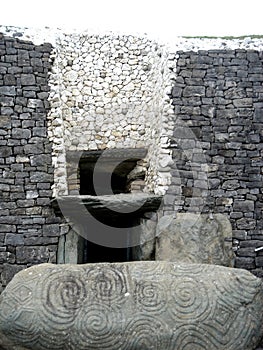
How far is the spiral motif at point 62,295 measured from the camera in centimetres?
462

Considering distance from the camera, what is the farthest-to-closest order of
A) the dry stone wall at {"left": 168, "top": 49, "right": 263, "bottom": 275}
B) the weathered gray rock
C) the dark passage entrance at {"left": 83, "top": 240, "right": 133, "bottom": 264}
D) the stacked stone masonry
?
the dark passage entrance at {"left": 83, "top": 240, "right": 133, "bottom": 264}
the dry stone wall at {"left": 168, "top": 49, "right": 263, "bottom": 275}
the stacked stone masonry
the weathered gray rock

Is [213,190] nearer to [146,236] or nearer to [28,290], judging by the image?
[146,236]

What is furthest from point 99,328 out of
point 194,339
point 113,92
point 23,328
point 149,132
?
point 113,92

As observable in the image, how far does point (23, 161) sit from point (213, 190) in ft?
9.36

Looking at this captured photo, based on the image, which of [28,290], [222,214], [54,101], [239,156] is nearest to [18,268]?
[28,290]

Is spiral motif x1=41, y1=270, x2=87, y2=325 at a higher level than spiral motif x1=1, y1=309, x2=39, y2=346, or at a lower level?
higher

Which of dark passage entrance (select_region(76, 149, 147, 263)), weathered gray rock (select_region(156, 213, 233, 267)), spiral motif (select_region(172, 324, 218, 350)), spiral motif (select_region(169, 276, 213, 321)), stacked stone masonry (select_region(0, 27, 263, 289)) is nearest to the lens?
spiral motif (select_region(172, 324, 218, 350))

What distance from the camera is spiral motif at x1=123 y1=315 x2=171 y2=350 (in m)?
4.47

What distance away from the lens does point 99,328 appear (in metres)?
4.53

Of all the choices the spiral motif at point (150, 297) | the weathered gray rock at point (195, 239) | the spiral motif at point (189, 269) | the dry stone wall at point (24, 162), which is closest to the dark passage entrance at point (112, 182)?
the weathered gray rock at point (195, 239)

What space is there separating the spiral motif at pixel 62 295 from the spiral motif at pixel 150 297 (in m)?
0.55

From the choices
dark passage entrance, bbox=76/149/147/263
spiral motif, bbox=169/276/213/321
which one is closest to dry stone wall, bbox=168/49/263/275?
dark passage entrance, bbox=76/149/147/263

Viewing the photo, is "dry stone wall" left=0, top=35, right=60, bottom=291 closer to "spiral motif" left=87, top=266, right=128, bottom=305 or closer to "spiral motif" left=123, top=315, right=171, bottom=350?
"spiral motif" left=87, top=266, right=128, bottom=305

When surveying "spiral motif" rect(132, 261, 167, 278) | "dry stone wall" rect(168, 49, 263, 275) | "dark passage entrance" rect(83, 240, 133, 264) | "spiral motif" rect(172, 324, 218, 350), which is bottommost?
"dark passage entrance" rect(83, 240, 133, 264)
